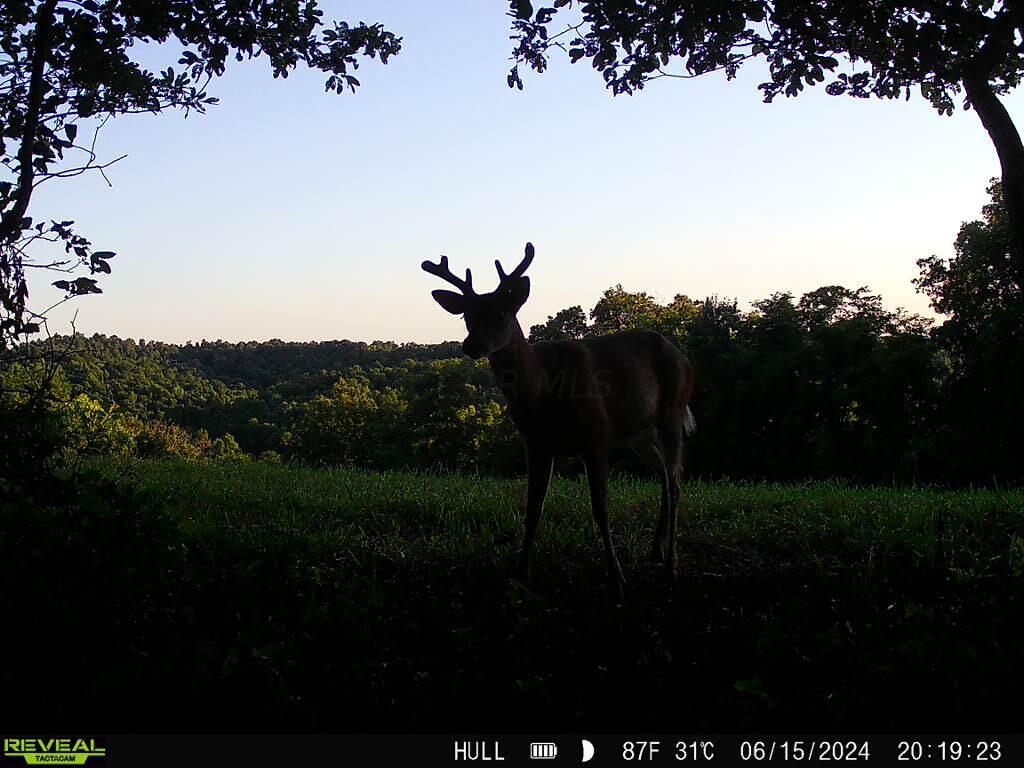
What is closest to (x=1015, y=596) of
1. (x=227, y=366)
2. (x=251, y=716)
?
(x=251, y=716)

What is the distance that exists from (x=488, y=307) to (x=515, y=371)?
50 cm

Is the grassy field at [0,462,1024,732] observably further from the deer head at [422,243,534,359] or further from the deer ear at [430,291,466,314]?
the deer ear at [430,291,466,314]

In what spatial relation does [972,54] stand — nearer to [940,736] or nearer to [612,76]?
[612,76]

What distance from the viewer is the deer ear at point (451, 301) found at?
18.8 ft

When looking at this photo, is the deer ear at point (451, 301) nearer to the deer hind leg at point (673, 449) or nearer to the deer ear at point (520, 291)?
the deer ear at point (520, 291)

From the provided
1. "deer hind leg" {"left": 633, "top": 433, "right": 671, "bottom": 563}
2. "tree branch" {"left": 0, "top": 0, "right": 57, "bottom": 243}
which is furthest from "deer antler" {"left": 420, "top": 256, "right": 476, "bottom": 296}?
"tree branch" {"left": 0, "top": 0, "right": 57, "bottom": 243}

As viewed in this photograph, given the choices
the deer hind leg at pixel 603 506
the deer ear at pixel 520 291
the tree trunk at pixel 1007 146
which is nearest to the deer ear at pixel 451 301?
the deer ear at pixel 520 291

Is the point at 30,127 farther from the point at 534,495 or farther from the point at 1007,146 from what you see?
the point at 1007,146

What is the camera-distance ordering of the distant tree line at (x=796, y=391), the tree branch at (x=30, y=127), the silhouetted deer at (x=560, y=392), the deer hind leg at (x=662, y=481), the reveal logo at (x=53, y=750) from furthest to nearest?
the distant tree line at (x=796, y=391), the deer hind leg at (x=662, y=481), the silhouetted deer at (x=560, y=392), the tree branch at (x=30, y=127), the reveal logo at (x=53, y=750)

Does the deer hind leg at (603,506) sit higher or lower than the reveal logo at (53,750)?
higher

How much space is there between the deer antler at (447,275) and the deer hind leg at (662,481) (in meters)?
1.92

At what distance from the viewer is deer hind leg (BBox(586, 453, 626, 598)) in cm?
578

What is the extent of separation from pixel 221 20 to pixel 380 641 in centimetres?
478

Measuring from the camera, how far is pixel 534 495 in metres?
5.86
